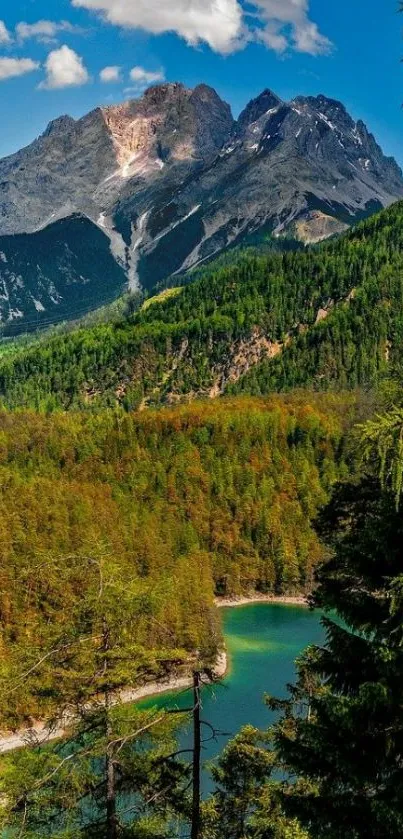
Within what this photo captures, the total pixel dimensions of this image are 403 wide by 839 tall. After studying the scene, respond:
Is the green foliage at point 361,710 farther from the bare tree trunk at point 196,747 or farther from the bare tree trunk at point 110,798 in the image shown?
the bare tree trunk at point 110,798

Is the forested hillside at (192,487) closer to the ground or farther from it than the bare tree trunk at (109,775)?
closer to the ground

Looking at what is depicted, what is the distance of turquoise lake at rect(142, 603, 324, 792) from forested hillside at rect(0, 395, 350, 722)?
5.21 metres

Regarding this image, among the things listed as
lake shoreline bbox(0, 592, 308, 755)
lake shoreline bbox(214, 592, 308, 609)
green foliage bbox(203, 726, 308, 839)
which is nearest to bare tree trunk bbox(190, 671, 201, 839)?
lake shoreline bbox(0, 592, 308, 755)

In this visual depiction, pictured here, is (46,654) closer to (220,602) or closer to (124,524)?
(124,524)

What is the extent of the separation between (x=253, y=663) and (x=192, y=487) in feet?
150

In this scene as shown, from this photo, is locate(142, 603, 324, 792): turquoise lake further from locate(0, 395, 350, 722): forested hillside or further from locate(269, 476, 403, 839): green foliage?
locate(269, 476, 403, 839): green foliage

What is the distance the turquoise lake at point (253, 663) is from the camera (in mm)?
70438

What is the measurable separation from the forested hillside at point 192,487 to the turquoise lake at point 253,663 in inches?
205

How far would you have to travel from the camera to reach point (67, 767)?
1427 centimetres

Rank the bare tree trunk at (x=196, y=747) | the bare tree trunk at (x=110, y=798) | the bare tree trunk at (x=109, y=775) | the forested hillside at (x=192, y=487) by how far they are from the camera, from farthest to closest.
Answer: the forested hillside at (x=192, y=487) → the bare tree trunk at (x=110, y=798) → the bare tree trunk at (x=196, y=747) → the bare tree trunk at (x=109, y=775)

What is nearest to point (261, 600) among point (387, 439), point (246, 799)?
point (246, 799)

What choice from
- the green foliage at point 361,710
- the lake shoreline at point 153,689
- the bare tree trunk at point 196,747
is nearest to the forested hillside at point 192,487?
the lake shoreline at point 153,689

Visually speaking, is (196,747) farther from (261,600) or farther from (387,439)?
(261,600)

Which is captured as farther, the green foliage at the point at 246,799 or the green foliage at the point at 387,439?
the green foliage at the point at 246,799
